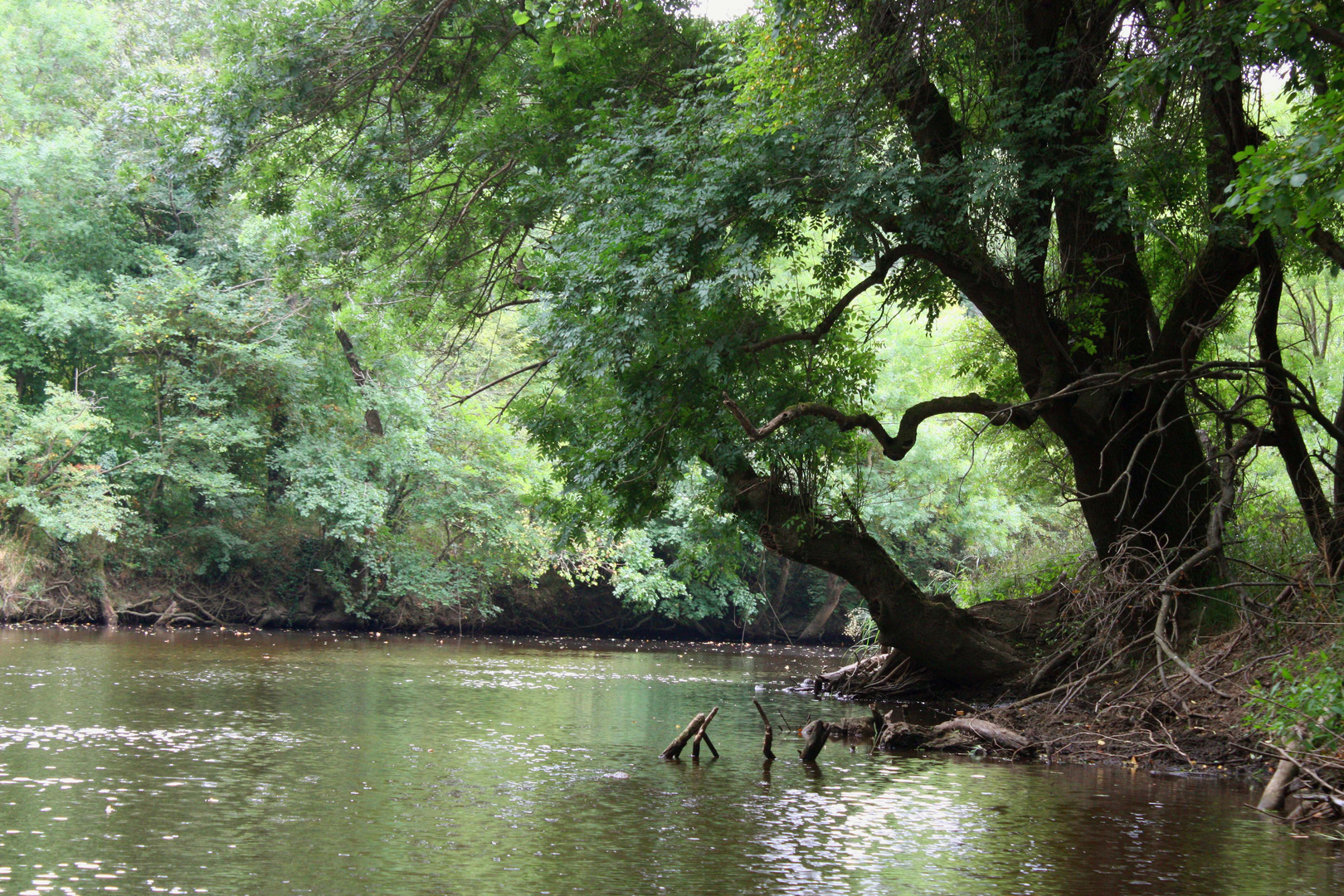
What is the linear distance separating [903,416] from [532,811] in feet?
24.8

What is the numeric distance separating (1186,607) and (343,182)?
506 inches

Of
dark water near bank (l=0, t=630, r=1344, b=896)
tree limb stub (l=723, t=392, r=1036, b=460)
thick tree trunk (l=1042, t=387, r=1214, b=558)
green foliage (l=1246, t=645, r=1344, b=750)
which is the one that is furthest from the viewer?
thick tree trunk (l=1042, t=387, r=1214, b=558)

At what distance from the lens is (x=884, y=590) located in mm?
15883

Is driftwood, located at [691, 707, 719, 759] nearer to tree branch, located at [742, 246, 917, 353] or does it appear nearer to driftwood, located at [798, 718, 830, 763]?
driftwood, located at [798, 718, 830, 763]

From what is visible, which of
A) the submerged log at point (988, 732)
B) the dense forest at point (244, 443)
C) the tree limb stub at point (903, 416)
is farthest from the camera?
the dense forest at point (244, 443)

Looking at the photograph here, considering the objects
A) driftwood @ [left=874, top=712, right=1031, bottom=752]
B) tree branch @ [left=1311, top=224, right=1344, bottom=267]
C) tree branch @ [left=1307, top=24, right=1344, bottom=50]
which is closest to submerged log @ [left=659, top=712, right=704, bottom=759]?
driftwood @ [left=874, top=712, right=1031, bottom=752]

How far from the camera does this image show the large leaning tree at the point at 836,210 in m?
12.2

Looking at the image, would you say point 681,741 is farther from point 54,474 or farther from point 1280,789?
point 54,474

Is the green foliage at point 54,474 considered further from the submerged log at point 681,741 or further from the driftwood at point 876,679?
the submerged log at point 681,741

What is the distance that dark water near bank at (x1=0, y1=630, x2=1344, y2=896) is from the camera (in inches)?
262

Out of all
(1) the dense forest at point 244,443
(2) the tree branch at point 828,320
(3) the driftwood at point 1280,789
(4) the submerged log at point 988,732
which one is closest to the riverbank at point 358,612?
(1) the dense forest at point 244,443

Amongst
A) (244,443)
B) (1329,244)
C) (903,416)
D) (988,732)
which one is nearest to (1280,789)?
(988,732)

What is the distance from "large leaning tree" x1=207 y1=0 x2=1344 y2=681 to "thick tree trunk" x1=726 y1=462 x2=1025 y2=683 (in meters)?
0.05

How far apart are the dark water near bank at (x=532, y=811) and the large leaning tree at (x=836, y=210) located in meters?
3.73
